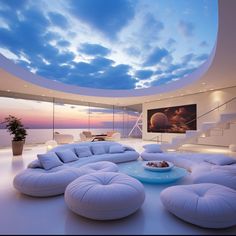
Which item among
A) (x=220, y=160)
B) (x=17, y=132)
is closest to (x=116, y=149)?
(x=220, y=160)

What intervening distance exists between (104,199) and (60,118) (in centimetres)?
1175

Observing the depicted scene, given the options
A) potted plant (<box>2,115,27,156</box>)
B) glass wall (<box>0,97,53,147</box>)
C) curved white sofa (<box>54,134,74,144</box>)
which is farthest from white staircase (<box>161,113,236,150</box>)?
glass wall (<box>0,97,53,147</box>)

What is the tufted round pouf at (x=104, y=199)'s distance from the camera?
215 cm

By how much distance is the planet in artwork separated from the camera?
12.8m

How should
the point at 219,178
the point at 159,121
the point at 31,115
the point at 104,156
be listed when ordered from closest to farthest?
the point at 219,178 → the point at 104,156 → the point at 31,115 → the point at 159,121

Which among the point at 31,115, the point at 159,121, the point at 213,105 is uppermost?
the point at 213,105

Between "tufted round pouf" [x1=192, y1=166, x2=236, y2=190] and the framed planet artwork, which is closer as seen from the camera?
"tufted round pouf" [x1=192, y1=166, x2=236, y2=190]

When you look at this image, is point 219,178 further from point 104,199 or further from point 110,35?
point 110,35

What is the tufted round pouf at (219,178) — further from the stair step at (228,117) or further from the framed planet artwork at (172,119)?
the framed planet artwork at (172,119)

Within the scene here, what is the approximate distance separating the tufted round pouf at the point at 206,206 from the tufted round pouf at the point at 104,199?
19.1 inches

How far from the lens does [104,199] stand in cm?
217

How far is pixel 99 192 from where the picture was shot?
88.8 inches

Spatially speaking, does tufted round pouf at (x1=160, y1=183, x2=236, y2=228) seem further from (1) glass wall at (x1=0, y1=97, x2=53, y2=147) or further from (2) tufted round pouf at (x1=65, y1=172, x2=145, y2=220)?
(1) glass wall at (x1=0, y1=97, x2=53, y2=147)

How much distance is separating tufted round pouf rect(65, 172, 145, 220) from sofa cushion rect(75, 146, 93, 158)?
2.46 m
